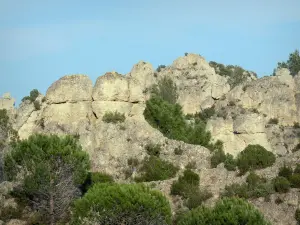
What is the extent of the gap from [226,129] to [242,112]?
5.23 meters

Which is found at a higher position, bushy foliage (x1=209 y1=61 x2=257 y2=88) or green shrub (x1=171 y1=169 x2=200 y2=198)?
bushy foliage (x1=209 y1=61 x2=257 y2=88)

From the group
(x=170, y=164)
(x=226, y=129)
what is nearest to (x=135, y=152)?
(x=170, y=164)

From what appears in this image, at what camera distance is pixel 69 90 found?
58.1 meters

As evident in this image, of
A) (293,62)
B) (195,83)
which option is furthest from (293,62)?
(195,83)

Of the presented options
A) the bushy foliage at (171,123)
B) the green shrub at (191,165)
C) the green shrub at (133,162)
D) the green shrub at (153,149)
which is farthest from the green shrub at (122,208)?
the bushy foliage at (171,123)

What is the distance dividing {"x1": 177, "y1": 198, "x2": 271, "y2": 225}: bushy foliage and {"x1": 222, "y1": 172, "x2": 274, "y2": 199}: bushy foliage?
10230 millimetres

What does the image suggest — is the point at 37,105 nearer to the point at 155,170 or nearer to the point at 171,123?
the point at 171,123

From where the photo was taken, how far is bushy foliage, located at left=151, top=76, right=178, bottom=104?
3364 inches

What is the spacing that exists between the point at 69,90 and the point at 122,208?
109 ft

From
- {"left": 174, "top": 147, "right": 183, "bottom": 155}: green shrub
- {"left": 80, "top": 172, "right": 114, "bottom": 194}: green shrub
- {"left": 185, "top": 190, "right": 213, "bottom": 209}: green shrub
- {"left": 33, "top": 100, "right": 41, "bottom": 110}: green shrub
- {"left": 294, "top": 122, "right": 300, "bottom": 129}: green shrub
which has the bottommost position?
{"left": 185, "top": 190, "right": 213, "bottom": 209}: green shrub

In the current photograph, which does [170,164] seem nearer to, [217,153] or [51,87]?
[217,153]

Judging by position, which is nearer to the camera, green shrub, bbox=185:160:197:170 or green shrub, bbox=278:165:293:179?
green shrub, bbox=278:165:293:179

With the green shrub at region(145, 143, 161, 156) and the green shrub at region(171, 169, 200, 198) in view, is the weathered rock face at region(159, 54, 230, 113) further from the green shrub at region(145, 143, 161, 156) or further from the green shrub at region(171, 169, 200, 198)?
the green shrub at region(171, 169, 200, 198)

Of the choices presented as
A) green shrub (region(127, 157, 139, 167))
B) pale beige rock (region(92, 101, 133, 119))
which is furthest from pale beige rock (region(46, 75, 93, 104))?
green shrub (region(127, 157, 139, 167))
